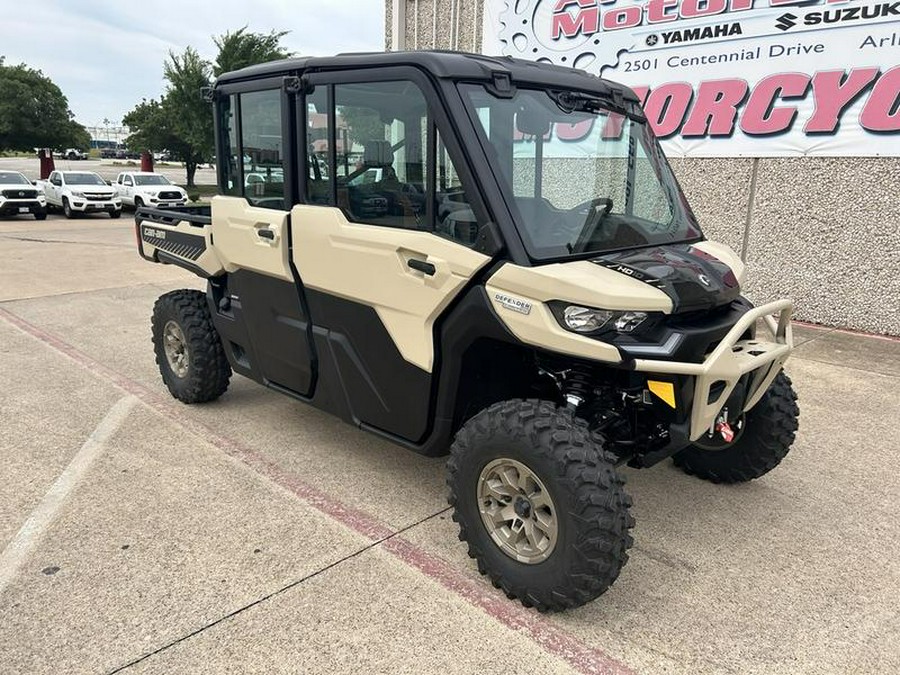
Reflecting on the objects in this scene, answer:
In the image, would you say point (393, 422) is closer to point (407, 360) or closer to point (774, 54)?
point (407, 360)

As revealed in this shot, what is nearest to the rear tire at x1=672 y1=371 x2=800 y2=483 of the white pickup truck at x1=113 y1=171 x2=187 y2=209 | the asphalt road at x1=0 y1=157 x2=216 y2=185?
the white pickup truck at x1=113 y1=171 x2=187 y2=209

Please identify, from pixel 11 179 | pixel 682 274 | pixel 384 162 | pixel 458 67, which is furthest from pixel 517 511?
pixel 11 179

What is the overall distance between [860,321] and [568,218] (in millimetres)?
6041

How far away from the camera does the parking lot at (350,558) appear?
2.55 m

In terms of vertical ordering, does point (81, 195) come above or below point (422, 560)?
above

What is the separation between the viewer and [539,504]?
9.04ft

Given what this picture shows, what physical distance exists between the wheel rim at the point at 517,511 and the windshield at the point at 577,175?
911 mm

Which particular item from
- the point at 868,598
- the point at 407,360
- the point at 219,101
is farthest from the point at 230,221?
the point at 868,598

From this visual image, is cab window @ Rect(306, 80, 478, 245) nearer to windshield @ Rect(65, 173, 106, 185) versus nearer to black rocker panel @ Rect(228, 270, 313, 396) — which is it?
black rocker panel @ Rect(228, 270, 313, 396)

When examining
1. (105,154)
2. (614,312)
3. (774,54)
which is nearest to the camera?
(614,312)

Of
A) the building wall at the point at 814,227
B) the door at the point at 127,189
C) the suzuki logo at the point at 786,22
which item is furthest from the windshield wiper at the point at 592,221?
the door at the point at 127,189

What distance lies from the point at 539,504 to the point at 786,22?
22.9 ft

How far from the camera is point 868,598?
9.63 ft

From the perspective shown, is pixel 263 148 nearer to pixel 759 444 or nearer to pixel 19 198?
pixel 759 444
